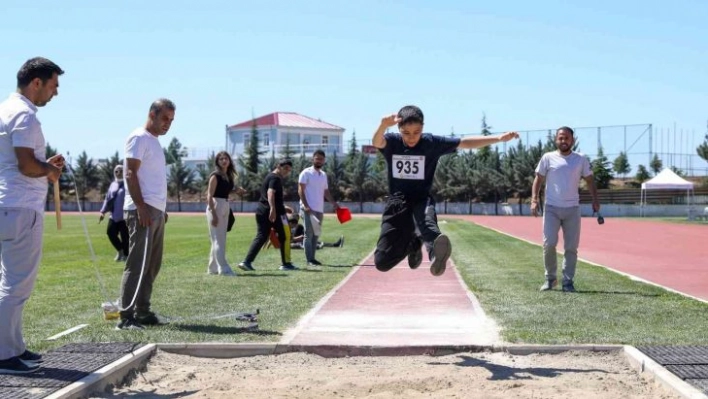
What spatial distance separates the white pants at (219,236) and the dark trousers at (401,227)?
248 inches

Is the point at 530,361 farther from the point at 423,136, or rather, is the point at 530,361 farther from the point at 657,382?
the point at 423,136

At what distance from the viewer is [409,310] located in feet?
31.1

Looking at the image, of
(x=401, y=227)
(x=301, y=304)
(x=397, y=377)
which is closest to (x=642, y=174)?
(x=301, y=304)

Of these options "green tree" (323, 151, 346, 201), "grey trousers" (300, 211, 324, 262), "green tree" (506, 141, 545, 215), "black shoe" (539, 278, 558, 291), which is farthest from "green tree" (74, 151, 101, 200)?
"black shoe" (539, 278, 558, 291)

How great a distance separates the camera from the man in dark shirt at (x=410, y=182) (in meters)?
7.46

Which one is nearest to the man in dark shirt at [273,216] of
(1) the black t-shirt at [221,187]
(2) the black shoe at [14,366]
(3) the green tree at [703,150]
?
(1) the black t-shirt at [221,187]

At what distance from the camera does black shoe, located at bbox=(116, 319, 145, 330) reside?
785 cm

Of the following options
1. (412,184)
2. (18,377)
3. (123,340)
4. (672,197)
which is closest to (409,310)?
(412,184)

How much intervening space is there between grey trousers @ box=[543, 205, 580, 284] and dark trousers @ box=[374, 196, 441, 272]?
418 cm

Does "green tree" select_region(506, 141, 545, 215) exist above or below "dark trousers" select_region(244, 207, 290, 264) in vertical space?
above

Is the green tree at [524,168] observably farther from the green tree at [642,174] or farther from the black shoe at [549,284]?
the black shoe at [549,284]

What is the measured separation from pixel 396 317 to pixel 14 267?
13.9 feet

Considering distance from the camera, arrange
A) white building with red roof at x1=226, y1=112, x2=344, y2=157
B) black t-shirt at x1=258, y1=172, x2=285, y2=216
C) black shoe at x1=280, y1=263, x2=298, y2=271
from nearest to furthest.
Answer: black t-shirt at x1=258, y1=172, x2=285, y2=216, black shoe at x1=280, y1=263, x2=298, y2=271, white building with red roof at x1=226, y1=112, x2=344, y2=157

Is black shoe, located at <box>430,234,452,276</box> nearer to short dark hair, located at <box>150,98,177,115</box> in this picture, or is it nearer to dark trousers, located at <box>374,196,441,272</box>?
dark trousers, located at <box>374,196,441,272</box>
